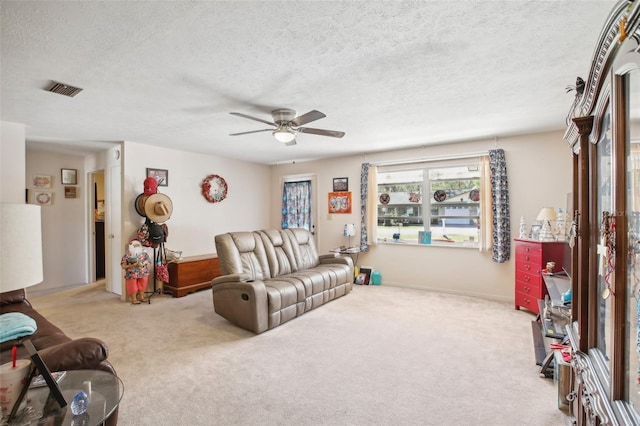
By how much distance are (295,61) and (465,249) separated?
388 cm

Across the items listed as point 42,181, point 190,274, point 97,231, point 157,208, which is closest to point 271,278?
point 190,274

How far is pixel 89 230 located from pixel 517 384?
6.70 meters

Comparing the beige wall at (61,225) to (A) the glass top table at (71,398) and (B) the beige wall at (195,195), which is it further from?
(A) the glass top table at (71,398)

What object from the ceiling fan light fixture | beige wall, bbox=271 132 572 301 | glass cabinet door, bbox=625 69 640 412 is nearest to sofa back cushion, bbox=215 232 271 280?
the ceiling fan light fixture

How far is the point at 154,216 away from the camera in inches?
176

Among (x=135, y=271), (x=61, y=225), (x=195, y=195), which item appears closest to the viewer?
(x=135, y=271)

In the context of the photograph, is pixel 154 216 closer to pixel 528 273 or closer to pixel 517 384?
pixel 517 384

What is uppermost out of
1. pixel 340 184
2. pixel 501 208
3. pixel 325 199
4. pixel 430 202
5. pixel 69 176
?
pixel 69 176

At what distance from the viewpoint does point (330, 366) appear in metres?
2.49

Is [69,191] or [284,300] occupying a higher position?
[69,191]

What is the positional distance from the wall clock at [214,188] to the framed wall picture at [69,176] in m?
2.22

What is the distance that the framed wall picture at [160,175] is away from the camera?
15.6ft

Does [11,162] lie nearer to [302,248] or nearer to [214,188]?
[214,188]

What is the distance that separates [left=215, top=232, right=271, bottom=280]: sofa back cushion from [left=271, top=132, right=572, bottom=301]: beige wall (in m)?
2.22
